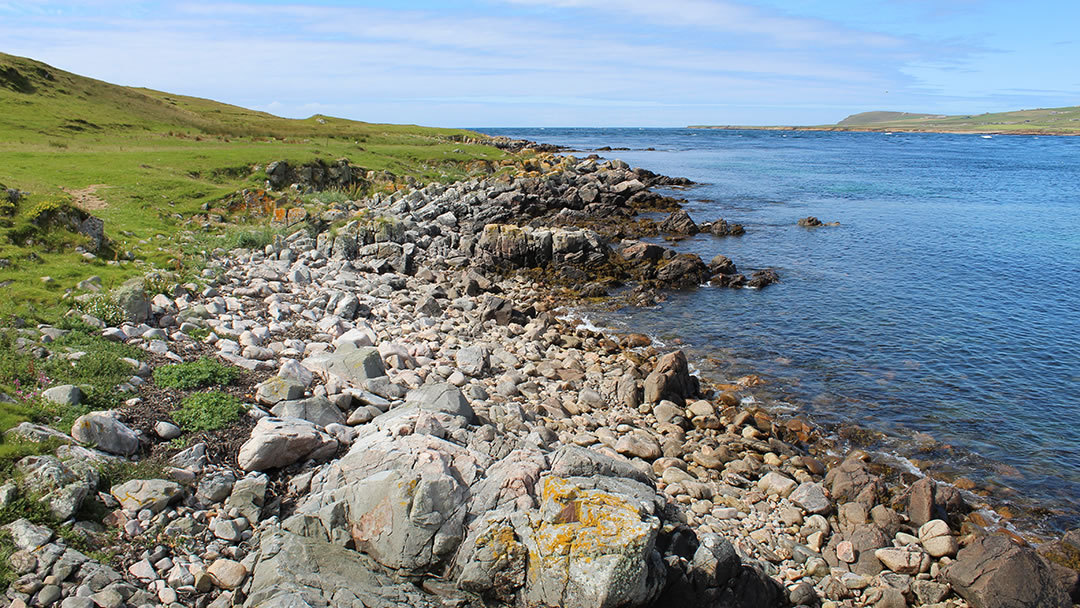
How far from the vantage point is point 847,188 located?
71.9 meters

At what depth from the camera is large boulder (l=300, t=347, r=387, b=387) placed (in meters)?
13.0

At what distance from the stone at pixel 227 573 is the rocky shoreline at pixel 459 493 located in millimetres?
30

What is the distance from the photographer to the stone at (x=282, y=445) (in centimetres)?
931

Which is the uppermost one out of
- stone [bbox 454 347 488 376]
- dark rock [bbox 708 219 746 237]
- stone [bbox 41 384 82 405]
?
stone [bbox 41 384 82 405]

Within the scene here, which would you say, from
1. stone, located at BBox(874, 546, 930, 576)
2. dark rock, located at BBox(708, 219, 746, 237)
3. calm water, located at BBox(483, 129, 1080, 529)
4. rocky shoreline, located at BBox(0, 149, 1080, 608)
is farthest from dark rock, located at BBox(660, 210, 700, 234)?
stone, located at BBox(874, 546, 930, 576)

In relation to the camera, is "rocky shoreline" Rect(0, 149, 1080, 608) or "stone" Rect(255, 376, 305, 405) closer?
"rocky shoreline" Rect(0, 149, 1080, 608)

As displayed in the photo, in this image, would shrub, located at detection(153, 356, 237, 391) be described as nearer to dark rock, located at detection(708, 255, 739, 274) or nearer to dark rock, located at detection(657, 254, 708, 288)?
dark rock, located at detection(657, 254, 708, 288)

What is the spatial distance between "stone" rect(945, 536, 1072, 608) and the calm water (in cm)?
332

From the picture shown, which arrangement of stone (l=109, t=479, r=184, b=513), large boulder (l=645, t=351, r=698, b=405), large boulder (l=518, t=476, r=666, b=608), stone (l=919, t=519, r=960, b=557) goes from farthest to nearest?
large boulder (l=645, t=351, r=698, b=405) < stone (l=919, t=519, r=960, b=557) < stone (l=109, t=479, r=184, b=513) < large boulder (l=518, t=476, r=666, b=608)

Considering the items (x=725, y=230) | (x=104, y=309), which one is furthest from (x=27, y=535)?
(x=725, y=230)

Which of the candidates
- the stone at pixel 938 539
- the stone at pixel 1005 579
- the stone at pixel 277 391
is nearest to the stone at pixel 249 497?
the stone at pixel 277 391

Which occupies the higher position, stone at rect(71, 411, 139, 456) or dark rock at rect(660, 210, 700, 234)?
stone at rect(71, 411, 139, 456)

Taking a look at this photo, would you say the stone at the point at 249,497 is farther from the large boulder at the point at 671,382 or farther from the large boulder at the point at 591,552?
the large boulder at the point at 671,382

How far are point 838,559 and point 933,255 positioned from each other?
3316 centimetres
